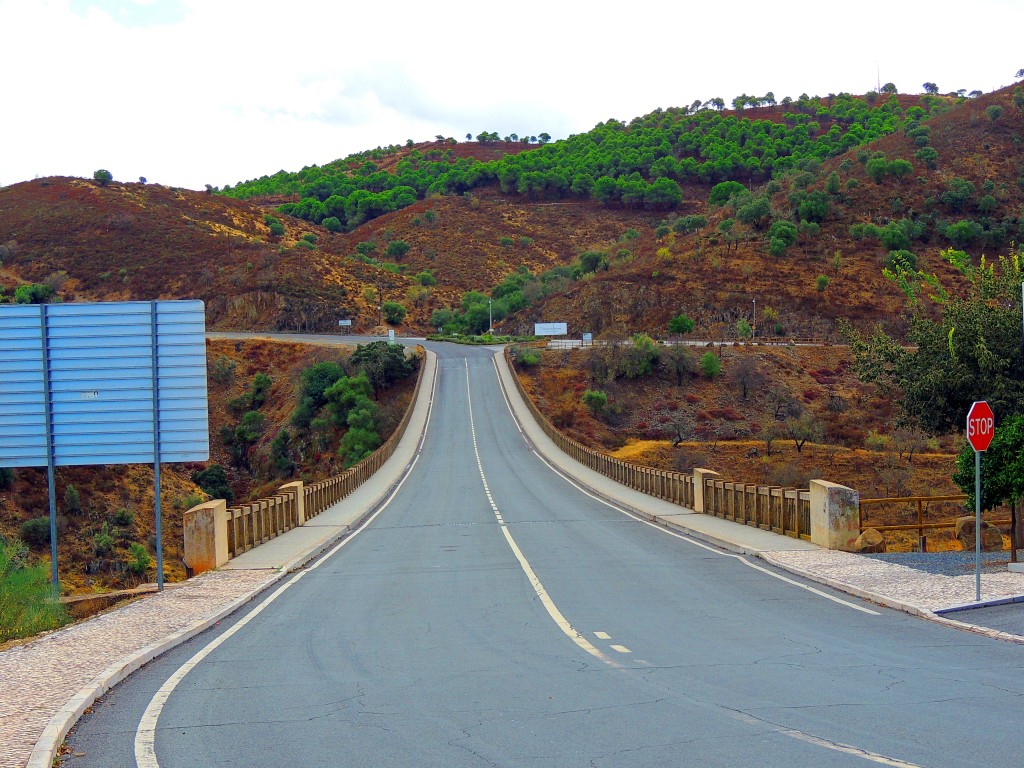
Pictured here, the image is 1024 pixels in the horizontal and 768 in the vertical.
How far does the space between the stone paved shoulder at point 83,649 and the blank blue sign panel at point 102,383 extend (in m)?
2.27

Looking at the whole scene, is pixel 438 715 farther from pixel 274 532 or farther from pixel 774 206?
pixel 774 206

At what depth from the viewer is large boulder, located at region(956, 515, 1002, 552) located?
18859 millimetres

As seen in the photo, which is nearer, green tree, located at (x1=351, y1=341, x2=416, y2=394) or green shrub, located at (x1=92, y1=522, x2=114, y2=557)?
green shrub, located at (x1=92, y1=522, x2=114, y2=557)

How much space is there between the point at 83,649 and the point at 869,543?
42.8 feet

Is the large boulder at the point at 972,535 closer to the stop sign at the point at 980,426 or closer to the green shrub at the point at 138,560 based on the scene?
the stop sign at the point at 980,426

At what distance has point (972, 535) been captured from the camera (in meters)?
19.0

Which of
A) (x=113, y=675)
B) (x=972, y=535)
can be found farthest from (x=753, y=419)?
(x=113, y=675)

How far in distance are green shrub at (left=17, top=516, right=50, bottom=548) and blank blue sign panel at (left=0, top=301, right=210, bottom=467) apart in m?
23.5

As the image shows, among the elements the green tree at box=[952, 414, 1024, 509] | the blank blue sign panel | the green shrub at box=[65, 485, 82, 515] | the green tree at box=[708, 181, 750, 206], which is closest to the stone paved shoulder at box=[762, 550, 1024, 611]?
→ the green tree at box=[952, 414, 1024, 509]

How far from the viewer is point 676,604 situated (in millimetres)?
13469

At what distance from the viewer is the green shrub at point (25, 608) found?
12.9 m

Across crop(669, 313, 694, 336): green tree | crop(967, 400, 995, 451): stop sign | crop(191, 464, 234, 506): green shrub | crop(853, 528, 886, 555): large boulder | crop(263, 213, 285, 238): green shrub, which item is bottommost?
crop(191, 464, 234, 506): green shrub

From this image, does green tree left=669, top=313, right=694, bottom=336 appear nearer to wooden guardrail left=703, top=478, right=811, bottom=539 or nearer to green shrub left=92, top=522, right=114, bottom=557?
green shrub left=92, top=522, right=114, bottom=557

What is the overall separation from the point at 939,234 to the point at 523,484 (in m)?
75.0
